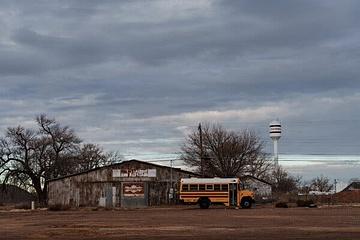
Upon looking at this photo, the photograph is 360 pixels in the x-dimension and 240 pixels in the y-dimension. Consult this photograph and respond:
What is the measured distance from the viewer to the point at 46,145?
9425cm

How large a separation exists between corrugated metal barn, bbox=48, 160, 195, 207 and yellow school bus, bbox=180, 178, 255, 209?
40.0 feet

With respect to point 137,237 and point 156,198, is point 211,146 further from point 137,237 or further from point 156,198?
point 137,237

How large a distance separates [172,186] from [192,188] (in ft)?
42.8

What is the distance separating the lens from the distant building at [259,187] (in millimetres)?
86144

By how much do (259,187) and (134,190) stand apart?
25433mm

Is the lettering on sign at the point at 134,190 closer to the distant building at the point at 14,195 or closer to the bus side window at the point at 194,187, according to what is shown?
the bus side window at the point at 194,187

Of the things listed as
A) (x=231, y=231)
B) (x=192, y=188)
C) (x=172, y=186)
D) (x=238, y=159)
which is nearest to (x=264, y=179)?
(x=238, y=159)

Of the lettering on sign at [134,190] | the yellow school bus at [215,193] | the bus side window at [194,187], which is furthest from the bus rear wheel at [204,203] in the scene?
the lettering on sign at [134,190]

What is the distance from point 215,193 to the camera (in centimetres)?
5938

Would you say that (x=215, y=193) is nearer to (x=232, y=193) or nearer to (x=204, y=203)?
(x=204, y=203)

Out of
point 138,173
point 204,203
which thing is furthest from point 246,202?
point 138,173

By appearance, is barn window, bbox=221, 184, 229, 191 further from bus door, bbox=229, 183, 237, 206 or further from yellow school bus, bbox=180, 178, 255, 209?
bus door, bbox=229, 183, 237, 206

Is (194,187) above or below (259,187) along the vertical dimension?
below

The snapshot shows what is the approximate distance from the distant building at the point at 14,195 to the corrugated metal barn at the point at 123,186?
24454mm
